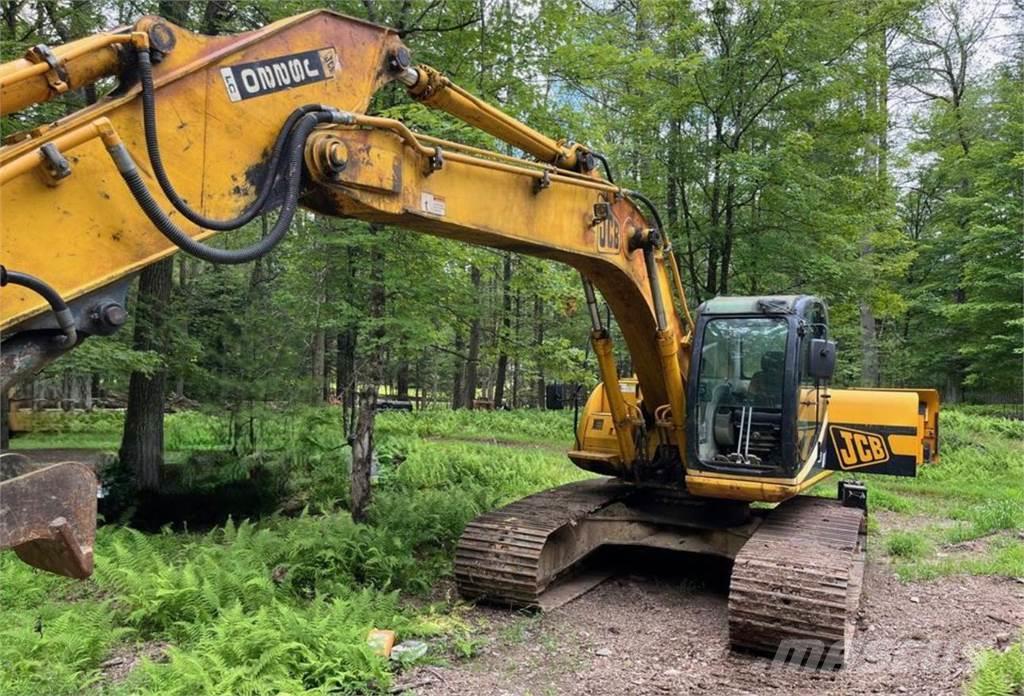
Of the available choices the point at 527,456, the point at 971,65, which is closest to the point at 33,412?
the point at 527,456

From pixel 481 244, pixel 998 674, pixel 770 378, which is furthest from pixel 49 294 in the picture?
pixel 770 378

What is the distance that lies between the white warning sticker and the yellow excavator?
1 cm

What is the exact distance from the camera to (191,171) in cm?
323

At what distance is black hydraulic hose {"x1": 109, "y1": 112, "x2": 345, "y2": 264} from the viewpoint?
279 cm

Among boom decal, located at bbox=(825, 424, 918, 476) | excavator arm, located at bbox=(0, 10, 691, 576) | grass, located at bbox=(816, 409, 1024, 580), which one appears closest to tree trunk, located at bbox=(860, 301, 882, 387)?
grass, located at bbox=(816, 409, 1024, 580)

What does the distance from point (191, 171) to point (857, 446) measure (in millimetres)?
6166

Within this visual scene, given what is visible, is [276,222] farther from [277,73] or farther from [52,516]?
[52,516]

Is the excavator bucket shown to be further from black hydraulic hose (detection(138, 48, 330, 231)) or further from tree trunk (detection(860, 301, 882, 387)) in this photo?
tree trunk (detection(860, 301, 882, 387))

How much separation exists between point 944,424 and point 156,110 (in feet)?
54.8

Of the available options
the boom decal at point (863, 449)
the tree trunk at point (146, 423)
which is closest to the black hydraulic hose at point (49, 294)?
the boom decal at point (863, 449)

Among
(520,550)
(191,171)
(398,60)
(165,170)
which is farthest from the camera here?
(520,550)

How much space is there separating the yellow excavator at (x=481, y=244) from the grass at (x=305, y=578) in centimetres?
91

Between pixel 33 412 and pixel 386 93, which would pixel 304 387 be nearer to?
pixel 386 93

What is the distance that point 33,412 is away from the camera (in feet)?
65.2
